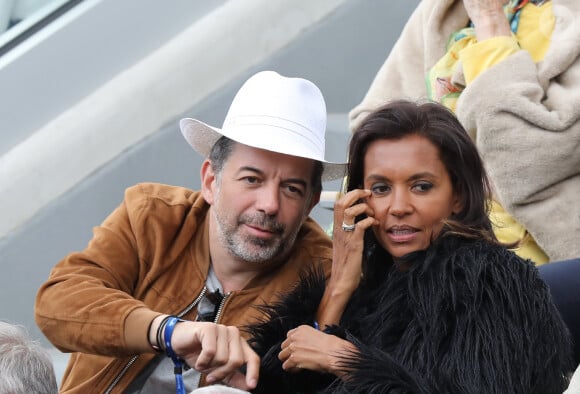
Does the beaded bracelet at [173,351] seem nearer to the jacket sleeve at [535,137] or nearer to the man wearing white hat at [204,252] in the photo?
the man wearing white hat at [204,252]

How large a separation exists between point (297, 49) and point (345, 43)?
0.54 feet

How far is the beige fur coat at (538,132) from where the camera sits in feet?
8.29

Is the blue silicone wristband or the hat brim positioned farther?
the hat brim

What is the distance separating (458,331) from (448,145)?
39cm

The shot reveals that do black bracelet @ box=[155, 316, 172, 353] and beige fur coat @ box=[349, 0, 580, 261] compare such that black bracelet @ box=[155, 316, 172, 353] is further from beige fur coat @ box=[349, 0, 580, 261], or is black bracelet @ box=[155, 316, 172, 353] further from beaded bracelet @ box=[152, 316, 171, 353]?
beige fur coat @ box=[349, 0, 580, 261]

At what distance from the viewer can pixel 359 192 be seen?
2.04 meters

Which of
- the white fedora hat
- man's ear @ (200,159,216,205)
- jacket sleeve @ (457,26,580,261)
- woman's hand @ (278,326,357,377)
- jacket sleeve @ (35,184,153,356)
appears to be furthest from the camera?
jacket sleeve @ (457,26,580,261)

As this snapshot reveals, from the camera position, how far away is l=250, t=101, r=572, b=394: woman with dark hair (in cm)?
178

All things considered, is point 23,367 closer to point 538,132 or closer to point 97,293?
point 97,293

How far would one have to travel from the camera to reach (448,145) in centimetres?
202

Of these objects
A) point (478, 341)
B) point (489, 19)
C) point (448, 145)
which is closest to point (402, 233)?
point (448, 145)

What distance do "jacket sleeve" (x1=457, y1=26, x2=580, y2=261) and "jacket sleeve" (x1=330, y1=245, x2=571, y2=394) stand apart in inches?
26.6

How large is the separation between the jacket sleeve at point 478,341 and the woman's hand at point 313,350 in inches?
1.7

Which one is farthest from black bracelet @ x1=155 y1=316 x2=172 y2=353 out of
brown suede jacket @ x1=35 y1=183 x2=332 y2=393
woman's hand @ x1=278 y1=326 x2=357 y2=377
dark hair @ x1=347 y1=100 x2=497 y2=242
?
dark hair @ x1=347 y1=100 x2=497 y2=242
